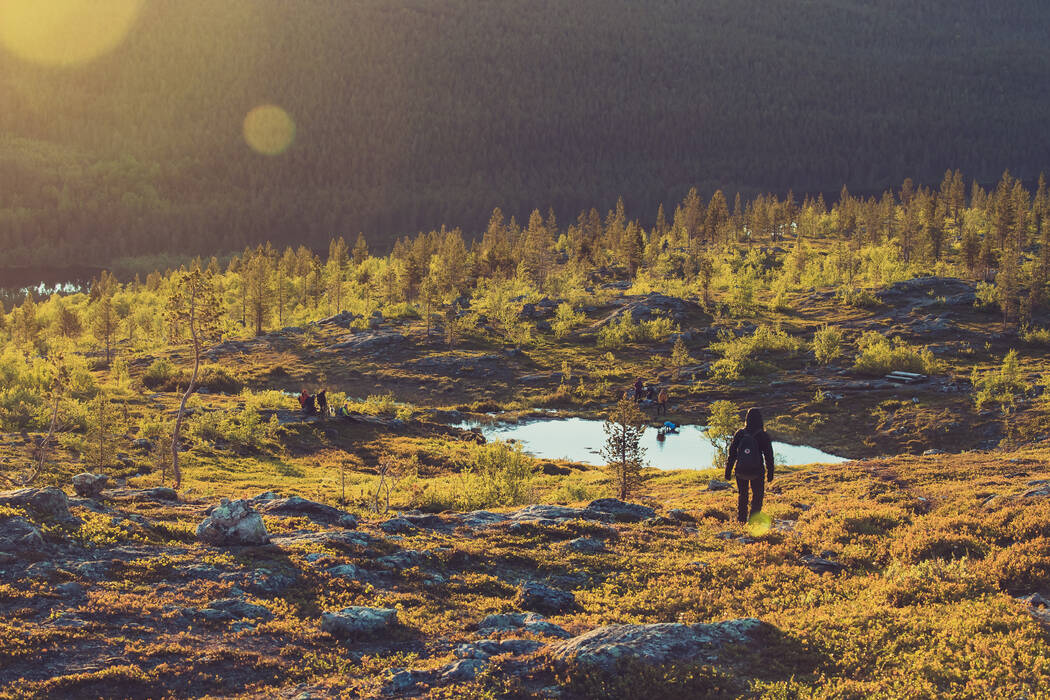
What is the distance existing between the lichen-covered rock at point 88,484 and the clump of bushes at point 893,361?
63.5 metres

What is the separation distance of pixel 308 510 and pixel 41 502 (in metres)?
6.77

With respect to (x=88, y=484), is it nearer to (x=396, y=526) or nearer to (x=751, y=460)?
Answer: (x=396, y=526)

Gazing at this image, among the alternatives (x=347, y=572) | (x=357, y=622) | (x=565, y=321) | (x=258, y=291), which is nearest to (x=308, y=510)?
(x=347, y=572)

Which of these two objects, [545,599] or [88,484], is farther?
[88,484]

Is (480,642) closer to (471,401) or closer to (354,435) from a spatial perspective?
(354,435)

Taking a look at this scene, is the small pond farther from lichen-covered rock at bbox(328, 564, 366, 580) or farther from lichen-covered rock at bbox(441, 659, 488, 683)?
lichen-covered rock at bbox(441, 659, 488, 683)

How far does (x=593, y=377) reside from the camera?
75.0m

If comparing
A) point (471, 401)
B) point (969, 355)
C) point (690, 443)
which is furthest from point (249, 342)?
point (969, 355)

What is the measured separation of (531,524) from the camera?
63.1ft

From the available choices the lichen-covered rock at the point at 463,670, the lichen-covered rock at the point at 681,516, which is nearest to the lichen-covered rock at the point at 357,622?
the lichen-covered rock at the point at 463,670

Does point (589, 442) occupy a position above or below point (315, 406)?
below

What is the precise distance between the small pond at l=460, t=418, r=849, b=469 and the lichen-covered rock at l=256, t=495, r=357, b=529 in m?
27.2

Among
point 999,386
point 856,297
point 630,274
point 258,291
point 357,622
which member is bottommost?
point 357,622

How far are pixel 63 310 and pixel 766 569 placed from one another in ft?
531
